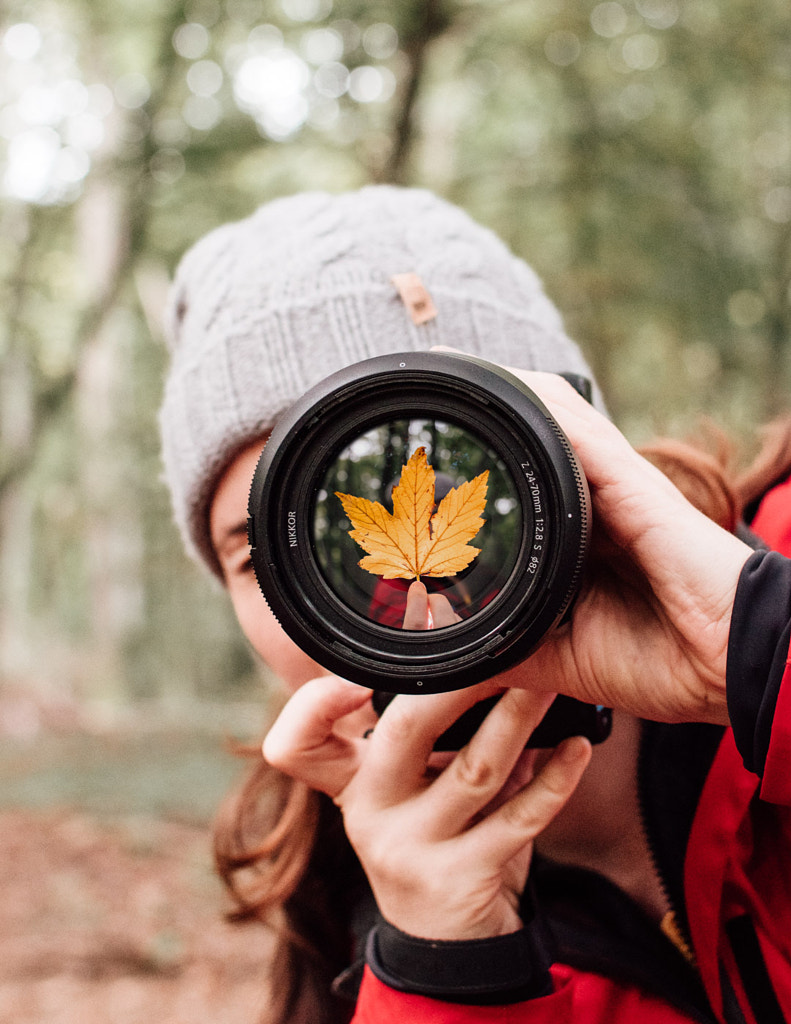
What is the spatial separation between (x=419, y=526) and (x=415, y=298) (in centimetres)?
52

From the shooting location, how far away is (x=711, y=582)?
80 cm

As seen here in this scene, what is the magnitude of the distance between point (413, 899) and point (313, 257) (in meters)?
0.96

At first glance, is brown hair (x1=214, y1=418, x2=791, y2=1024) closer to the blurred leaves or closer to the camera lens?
the camera lens

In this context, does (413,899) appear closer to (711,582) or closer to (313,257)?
(711,582)

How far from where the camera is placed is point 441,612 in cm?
91

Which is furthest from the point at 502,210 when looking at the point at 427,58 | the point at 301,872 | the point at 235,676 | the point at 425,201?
the point at 235,676

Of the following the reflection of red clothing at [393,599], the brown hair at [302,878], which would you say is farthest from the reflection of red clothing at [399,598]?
the brown hair at [302,878]

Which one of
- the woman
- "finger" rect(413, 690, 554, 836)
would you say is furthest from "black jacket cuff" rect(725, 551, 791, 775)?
"finger" rect(413, 690, 554, 836)

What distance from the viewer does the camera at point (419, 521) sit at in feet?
2.71

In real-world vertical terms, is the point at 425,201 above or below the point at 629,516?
above

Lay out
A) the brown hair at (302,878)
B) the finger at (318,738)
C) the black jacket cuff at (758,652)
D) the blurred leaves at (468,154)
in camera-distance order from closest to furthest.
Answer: the black jacket cuff at (758,652) → the finger at (318,738) → the brown hair at (302,878) → the blurred leaves at (468,154)

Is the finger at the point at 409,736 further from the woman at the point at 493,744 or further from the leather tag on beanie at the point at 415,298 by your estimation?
the leather tag on beanie at the point at 415,298

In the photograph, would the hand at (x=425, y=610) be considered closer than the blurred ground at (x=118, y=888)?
Yes

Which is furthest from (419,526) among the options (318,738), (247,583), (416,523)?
(247,583)
